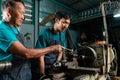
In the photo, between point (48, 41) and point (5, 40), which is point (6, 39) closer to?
Result: point (5, 40)

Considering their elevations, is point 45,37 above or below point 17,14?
below

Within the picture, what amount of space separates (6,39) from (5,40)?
1 cm

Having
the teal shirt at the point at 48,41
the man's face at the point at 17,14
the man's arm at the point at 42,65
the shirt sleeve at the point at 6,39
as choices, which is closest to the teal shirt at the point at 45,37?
the teal shirt at the point at 48,41

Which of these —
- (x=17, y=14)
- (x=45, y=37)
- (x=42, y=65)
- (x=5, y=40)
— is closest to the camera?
(x=5, y=40)

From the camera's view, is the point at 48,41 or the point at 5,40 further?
the point at 48,41

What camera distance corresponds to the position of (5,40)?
3.61 ft

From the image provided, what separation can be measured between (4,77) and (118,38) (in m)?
4.91

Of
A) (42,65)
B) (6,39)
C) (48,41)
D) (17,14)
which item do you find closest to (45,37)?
(48,41)

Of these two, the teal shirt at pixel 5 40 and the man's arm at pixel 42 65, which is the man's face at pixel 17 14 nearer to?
the teal shirt at pixel 5 40

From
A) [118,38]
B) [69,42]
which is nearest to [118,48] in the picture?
[118,38]

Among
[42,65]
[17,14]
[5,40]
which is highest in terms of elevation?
[17,14]

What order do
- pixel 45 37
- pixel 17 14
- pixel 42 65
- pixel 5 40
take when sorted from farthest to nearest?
pixel 45 37 < pixel 42 65 < pixel 17 14 < pixel 5 40

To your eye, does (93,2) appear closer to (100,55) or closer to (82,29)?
(82,29)

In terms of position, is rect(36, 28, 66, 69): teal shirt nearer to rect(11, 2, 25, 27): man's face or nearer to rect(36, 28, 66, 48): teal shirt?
rect(36, 28, 66, 48): teal shirt
